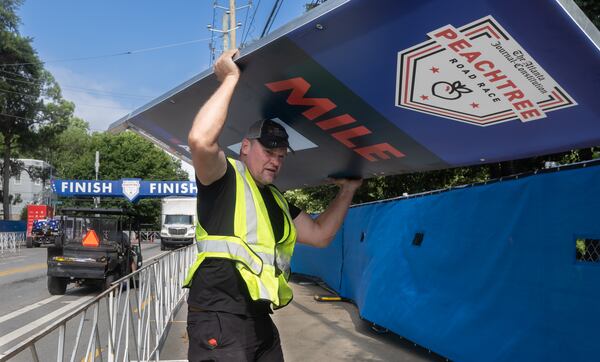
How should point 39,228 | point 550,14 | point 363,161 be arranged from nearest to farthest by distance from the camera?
1. point 550,14
2. point 363,161
3. point 39,228

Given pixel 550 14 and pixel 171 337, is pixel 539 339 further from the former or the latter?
pixel 171 337

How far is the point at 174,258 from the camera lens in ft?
33.5

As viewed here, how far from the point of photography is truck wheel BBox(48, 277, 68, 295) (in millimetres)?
12305

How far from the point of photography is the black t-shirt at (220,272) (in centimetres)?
231

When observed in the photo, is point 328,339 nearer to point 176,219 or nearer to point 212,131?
point 212,131

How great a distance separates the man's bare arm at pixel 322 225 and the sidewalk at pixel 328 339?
3.83 m

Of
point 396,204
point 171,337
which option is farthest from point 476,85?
point 171,337

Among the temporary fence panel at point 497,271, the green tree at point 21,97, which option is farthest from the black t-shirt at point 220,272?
the green tree at point 21,97

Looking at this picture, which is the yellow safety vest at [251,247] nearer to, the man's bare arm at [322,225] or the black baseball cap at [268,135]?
the black baseball cap at [268,135]

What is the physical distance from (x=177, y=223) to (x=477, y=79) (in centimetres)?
3381

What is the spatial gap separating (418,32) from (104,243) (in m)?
12.2

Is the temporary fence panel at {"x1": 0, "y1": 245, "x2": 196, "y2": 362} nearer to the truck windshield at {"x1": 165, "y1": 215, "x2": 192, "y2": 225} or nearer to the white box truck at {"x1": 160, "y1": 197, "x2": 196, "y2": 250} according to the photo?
the white box truck at {"x1": 160, "y1": 197, "x2": 196, "y2": 250}

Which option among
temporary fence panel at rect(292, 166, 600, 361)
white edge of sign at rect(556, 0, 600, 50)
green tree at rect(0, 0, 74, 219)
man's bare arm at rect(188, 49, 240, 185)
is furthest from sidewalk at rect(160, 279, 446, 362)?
green tree at rect(0, 0, 74, 219)

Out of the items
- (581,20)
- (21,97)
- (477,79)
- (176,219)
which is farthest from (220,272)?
(21,97)
